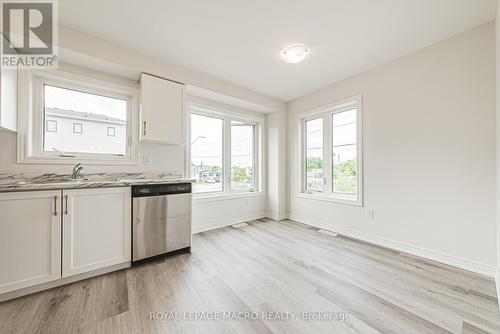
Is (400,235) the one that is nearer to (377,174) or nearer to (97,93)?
(377,174)

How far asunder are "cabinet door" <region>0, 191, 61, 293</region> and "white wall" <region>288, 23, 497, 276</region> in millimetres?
3611

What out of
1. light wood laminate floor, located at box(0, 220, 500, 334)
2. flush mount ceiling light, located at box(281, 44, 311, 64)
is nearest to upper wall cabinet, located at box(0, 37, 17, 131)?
light wood laminate floor, located at box(0, 220, 500, 334)

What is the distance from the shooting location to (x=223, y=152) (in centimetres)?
381

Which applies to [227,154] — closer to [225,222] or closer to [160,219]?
[225,222]

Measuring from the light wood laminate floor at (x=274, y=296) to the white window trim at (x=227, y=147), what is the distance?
135cm

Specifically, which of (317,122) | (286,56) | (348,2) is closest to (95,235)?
(286,56)

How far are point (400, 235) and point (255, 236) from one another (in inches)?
77.7

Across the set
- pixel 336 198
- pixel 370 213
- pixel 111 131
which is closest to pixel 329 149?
pixel 336 198

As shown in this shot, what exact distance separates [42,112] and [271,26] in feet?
8.88

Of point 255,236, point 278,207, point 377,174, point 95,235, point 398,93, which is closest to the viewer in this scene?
point 95,235

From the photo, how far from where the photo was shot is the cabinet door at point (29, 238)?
1561 millimetres

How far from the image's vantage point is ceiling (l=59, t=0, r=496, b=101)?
69.5 inches

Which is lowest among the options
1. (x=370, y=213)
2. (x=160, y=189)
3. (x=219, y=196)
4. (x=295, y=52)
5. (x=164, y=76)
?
(x=370, y=213)

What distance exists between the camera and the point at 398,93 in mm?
2584
